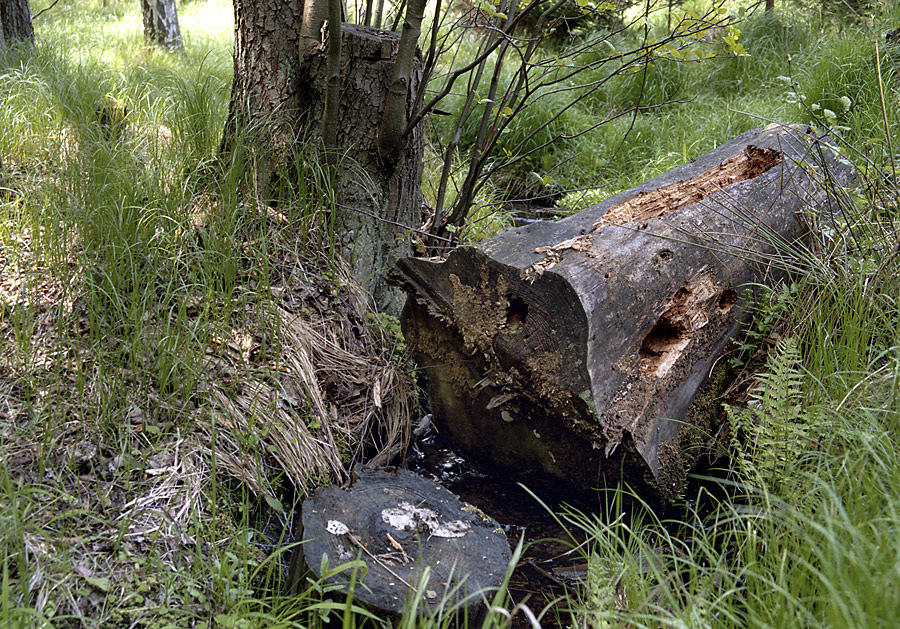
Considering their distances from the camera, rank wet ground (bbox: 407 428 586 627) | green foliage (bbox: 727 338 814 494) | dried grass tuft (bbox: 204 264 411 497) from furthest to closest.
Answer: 1. dried grass tuft (bbox: 204 264 411 497)
2. wet ground (bbox: 407 428 586 627)
3. green foliage (bbox: 727 338 814 494)

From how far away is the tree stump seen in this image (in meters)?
1.98

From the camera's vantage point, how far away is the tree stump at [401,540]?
78.0 inches

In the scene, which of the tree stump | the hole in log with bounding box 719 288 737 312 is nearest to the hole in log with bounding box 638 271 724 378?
the hole in log with bounding box 719 288 737 312

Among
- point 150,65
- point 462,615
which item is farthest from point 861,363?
point 150,65

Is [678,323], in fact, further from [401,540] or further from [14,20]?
[14,20]

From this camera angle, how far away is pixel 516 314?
2.57 metres

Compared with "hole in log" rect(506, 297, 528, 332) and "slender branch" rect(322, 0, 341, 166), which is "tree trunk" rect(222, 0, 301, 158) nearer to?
"slender branch" rect(322, 0, 341, 166)

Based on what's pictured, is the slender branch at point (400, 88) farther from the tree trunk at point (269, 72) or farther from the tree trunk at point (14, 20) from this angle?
the tree trunk at point (14, 20)

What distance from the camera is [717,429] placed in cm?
292

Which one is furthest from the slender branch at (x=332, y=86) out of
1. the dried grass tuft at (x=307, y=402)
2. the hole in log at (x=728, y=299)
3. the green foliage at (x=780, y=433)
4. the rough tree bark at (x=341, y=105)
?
Answer: the green foliage at (x=780, y=433)

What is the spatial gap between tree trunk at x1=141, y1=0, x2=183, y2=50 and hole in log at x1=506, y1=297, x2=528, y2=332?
7.64 m

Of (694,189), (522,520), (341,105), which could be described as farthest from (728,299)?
(341,105)

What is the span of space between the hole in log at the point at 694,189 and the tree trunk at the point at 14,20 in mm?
4706

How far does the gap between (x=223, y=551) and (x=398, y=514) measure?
0.57 meters
